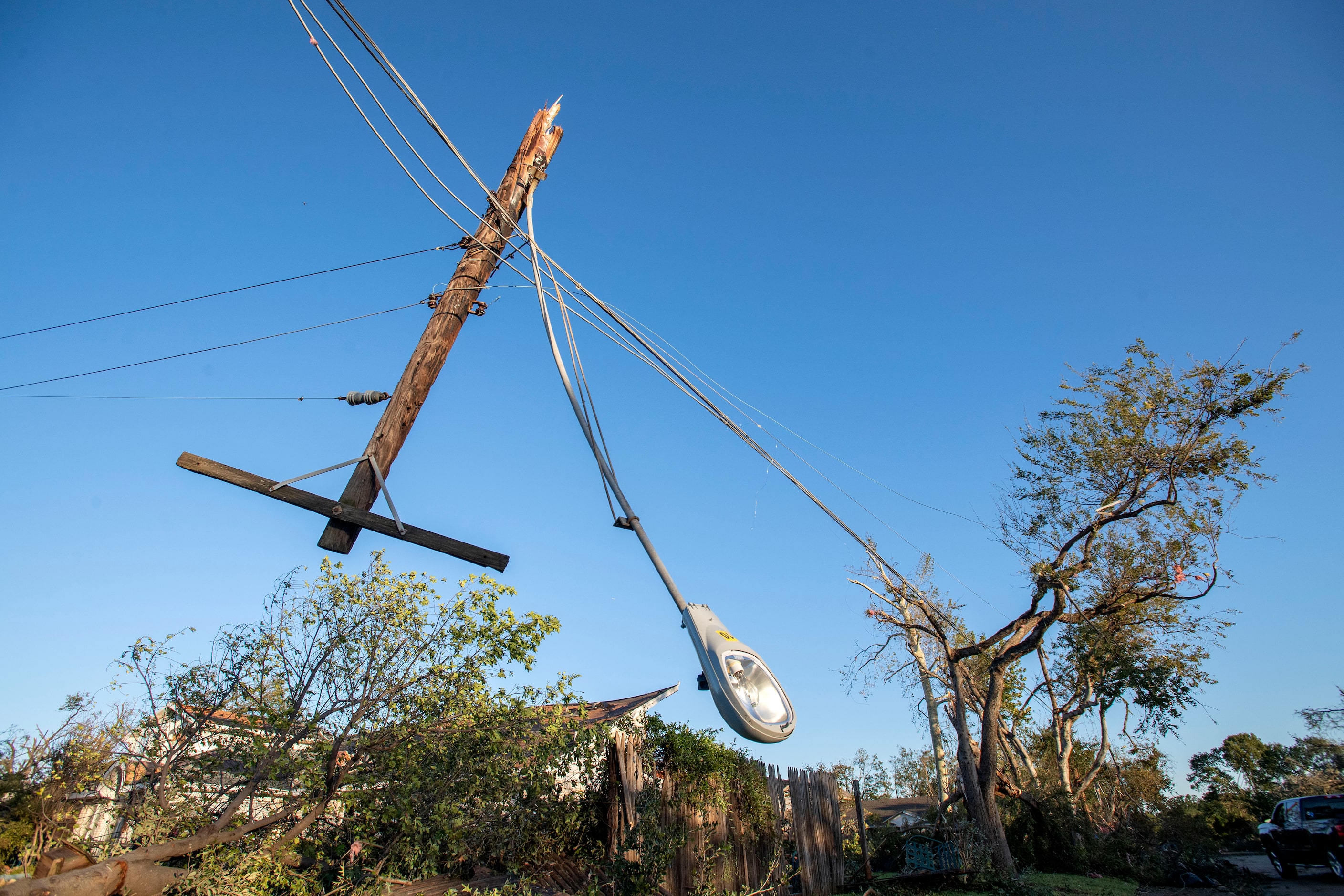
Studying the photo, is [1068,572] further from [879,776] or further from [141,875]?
[879,776]

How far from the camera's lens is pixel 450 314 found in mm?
5965

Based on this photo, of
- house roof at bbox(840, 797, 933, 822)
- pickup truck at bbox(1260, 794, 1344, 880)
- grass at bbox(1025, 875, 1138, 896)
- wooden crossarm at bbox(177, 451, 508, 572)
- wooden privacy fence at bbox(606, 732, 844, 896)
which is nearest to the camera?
wooden crossarm at bbox(177, 451, 508, 572)

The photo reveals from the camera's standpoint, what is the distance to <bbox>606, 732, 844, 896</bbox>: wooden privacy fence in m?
8.48

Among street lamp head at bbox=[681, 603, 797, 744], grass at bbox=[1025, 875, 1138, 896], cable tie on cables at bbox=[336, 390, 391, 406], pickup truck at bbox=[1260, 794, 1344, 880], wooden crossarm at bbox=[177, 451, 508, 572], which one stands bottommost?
grass at bbox=[1025, 875, 1138, 896]

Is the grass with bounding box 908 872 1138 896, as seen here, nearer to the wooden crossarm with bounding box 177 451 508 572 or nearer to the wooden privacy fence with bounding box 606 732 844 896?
the wooden privacy fence with bounding box 606 732 844 896

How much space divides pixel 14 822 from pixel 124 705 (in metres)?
7.55

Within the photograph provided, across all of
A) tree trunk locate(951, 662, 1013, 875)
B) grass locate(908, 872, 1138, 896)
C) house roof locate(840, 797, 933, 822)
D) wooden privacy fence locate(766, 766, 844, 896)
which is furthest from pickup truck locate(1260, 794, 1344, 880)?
house roof locate(840, 797, 933, 822)

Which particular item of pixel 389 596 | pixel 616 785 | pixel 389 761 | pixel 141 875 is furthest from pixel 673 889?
pixel 141 875

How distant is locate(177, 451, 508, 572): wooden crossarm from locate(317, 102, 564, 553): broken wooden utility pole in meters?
0.08

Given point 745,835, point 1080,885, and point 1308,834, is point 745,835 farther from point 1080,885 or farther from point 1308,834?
point 1308,834

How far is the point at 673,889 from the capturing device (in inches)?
328

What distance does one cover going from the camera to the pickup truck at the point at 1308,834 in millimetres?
12055

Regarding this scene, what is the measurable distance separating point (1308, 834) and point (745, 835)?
11105 millimetres

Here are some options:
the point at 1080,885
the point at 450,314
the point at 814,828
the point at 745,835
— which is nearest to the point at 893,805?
the point at 1080,885
